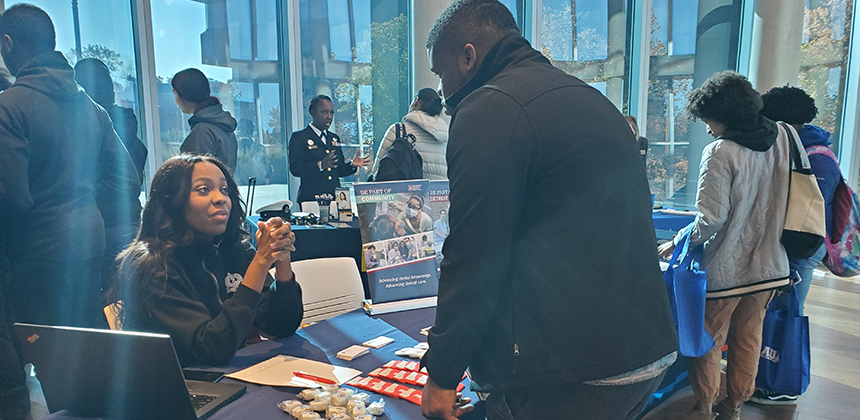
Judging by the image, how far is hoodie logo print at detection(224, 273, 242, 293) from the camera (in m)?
1.68

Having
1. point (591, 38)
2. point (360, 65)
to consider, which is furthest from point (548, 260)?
point (591, 38)

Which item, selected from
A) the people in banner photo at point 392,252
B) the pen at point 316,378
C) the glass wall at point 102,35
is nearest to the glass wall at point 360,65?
the glass wall at point 102,35

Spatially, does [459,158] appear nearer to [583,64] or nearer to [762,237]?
[762,237]

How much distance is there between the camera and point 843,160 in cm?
606

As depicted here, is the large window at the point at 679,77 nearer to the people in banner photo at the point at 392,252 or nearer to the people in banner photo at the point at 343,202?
the people in banner photo at the point at 343,202

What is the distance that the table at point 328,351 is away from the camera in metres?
1.18

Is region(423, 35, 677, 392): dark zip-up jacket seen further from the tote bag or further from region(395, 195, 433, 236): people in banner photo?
the tote bag

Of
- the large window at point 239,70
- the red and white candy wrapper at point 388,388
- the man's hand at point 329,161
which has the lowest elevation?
the red and white candy wrapper at point 388,388

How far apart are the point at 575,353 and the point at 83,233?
2.06 m

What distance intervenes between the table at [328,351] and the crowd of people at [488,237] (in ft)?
0.30

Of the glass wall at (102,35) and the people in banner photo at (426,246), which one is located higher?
the glass wall at (102,35)

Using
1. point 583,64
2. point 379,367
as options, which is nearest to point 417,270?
point 379,367

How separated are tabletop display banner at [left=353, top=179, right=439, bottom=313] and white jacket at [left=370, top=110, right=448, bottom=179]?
4.86ft

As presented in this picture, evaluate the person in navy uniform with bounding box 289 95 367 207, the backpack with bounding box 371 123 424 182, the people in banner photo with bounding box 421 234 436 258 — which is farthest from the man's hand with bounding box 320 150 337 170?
the people in banner photo with bounding box 421 234 436 258
